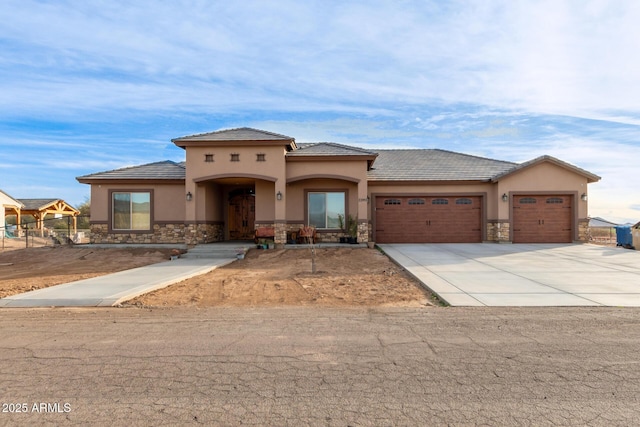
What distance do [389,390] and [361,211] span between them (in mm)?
13733

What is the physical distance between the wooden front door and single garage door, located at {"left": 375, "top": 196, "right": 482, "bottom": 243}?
6.90m

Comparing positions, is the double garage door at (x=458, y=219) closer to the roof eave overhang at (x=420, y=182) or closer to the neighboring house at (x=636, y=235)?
the roof eave overhang at (x=420, y=182)

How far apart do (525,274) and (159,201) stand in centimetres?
1607

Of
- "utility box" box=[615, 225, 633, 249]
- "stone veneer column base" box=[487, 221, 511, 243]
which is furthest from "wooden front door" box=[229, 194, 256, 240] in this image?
"utility box" box=[615, 225, 633, 249]

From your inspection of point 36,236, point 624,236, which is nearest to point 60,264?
point 36,236

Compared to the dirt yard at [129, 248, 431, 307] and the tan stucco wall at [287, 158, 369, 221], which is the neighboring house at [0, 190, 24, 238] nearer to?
the tan stucco wall at [287, 158, 369, 221]

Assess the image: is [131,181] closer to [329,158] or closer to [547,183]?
[329,158]

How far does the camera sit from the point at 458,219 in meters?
19.5

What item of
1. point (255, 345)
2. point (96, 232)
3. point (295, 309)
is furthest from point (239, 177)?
point (255, 345)

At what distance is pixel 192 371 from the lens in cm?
415

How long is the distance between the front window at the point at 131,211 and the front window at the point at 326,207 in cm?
811

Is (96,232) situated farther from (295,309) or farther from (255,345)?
(255,345)

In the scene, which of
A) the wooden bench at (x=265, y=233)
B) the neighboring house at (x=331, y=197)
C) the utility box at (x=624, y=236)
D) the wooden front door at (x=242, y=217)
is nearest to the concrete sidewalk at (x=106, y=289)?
the wooden bench at (x=265, y=233)

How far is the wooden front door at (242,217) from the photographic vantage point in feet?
67.7
